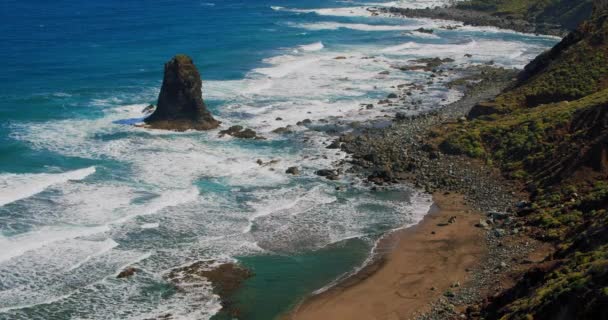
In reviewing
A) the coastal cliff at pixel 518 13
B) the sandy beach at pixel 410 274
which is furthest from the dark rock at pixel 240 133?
the coastal cliff at pixel 518 13

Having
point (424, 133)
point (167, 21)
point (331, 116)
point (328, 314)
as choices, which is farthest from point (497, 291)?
point (167, 21)

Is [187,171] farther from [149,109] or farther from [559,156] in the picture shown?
[559,156]

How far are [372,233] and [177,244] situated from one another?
1346cm

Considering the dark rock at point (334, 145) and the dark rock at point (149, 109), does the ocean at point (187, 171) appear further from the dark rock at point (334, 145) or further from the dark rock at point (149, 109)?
the dark rock at point (334, 145)

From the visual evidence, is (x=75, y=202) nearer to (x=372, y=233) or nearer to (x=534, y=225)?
(x=372, y=233)

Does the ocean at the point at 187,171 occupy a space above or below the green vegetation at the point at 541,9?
below

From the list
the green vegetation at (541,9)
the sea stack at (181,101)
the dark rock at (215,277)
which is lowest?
the dark rock at (215,277)

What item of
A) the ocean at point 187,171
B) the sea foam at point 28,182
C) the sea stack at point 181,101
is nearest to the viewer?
the ocean at point 187,171

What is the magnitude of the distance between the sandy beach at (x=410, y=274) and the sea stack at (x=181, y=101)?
105 feet

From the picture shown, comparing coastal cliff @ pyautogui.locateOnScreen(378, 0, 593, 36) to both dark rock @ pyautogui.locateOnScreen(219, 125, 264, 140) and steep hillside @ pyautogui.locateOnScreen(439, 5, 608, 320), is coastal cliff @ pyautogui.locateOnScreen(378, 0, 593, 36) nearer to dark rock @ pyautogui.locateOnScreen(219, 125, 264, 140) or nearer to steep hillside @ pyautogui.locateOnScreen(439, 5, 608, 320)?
steep hillside @ pyautogui.locateOnScreen(439, 5, 608, 320)

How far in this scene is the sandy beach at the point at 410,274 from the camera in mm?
37281

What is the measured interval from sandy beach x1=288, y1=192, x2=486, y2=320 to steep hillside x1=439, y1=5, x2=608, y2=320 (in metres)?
4.37

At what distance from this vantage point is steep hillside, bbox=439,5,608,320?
28625 mm

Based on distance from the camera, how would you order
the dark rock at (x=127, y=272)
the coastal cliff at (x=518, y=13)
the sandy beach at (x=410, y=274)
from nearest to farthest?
1. the sandy beach at (x=410, y=274)
2. the dark rock at (x=127, y=272)
3. the coastal cliff at (x=518, y=13)
